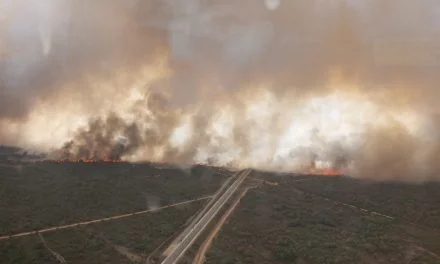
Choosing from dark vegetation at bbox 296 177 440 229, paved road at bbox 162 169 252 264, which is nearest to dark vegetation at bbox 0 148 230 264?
paved road at bbox 162 169 252 264

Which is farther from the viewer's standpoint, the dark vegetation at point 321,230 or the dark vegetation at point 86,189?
the dark vegetation at point 86,189

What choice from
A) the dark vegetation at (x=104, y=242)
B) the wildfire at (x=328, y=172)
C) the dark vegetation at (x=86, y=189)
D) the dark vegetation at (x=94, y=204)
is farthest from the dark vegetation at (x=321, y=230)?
the dark vegetation at (x=86, y=189)

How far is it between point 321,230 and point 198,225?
469 inches

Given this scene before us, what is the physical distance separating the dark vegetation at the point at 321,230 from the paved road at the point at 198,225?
2.03 metres

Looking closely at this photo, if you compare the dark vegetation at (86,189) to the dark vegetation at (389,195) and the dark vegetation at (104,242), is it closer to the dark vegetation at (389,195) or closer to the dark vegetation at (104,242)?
the dark vegetation at (104,242)

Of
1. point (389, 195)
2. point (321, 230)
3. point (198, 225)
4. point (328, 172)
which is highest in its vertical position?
point (328, 172)

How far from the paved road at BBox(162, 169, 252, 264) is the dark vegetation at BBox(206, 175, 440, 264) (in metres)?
2.03

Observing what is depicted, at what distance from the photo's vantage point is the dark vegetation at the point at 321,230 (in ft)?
143

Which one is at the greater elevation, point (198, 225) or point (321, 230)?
point (198, 225)

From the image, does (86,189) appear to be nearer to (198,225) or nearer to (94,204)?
(94,204)

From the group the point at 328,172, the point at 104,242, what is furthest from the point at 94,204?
the point at 328,172

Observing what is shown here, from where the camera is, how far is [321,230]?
161ft

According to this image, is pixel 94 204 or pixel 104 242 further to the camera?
pixel 94 204

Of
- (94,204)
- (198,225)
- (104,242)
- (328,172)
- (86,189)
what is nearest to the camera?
(104,242)
